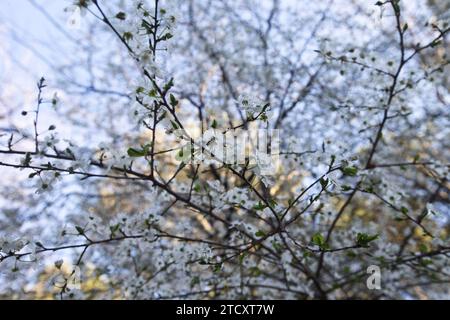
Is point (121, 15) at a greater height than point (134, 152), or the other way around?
point (121, 15)

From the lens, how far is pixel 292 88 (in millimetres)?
4020

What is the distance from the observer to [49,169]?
1.65m

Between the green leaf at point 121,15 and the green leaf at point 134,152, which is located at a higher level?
the green leaf at point 121,15

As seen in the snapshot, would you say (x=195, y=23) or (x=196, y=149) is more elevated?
(x=195, y=23)

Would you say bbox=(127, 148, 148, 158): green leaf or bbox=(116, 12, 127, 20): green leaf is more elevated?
bbox=(116, 12, 127, 20): green leaf

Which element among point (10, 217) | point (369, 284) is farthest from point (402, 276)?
point (10, 217)

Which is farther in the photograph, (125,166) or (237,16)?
(237,16)

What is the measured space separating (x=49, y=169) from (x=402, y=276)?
9.95 feet

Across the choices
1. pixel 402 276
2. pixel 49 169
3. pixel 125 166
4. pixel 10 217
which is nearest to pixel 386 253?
pixel 402 276

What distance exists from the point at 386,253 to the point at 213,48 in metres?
2.53
